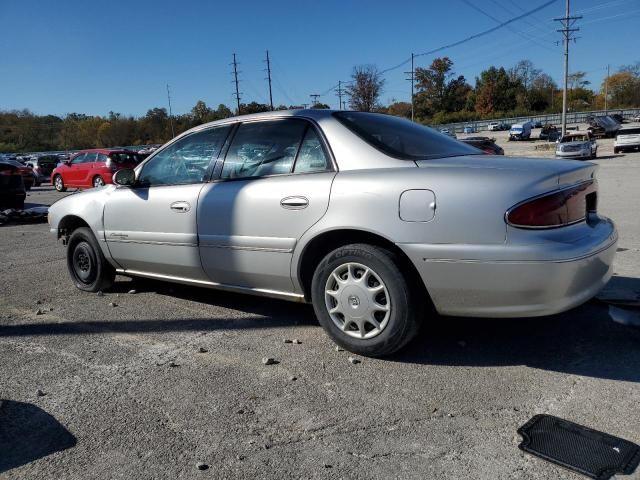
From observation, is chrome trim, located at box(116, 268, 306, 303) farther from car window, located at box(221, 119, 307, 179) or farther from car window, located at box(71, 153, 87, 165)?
car window, located at box(71, 153, 87, 165)

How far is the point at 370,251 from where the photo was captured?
3.30m

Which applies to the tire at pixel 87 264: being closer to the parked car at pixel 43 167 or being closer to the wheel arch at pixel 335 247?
the wheel arch at pixel 335 247

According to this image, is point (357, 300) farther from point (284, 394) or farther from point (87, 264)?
point (87, 264)

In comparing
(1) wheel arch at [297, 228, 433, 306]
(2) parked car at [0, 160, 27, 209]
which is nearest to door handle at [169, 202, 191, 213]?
(1) wheel arch at [297, 228, 433, 306]

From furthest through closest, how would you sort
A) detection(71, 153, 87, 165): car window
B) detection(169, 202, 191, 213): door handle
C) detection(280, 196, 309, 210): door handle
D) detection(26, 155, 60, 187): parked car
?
detection(26, 155, 60, 187): parked car < detection(71, 153, 87, 165): car window < detection(169, 202, 191, 213): door handle < detection(280, 196, 309, 210): door handle

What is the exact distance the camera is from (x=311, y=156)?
12.2ft

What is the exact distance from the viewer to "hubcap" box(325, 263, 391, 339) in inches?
132

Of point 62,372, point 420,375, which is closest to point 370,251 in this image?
point 420,375

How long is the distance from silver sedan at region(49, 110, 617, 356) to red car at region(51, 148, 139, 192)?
16.5 m

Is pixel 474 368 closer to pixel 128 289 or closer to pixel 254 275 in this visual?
pixel 254 275

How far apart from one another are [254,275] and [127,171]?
1.67 meters

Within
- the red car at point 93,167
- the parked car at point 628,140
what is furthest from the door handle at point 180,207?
the parked car at point 628,140

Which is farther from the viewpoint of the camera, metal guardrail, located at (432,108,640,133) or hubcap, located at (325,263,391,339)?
metal guardrail, located at (432,108,640,133)

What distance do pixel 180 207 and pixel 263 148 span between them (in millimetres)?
834
